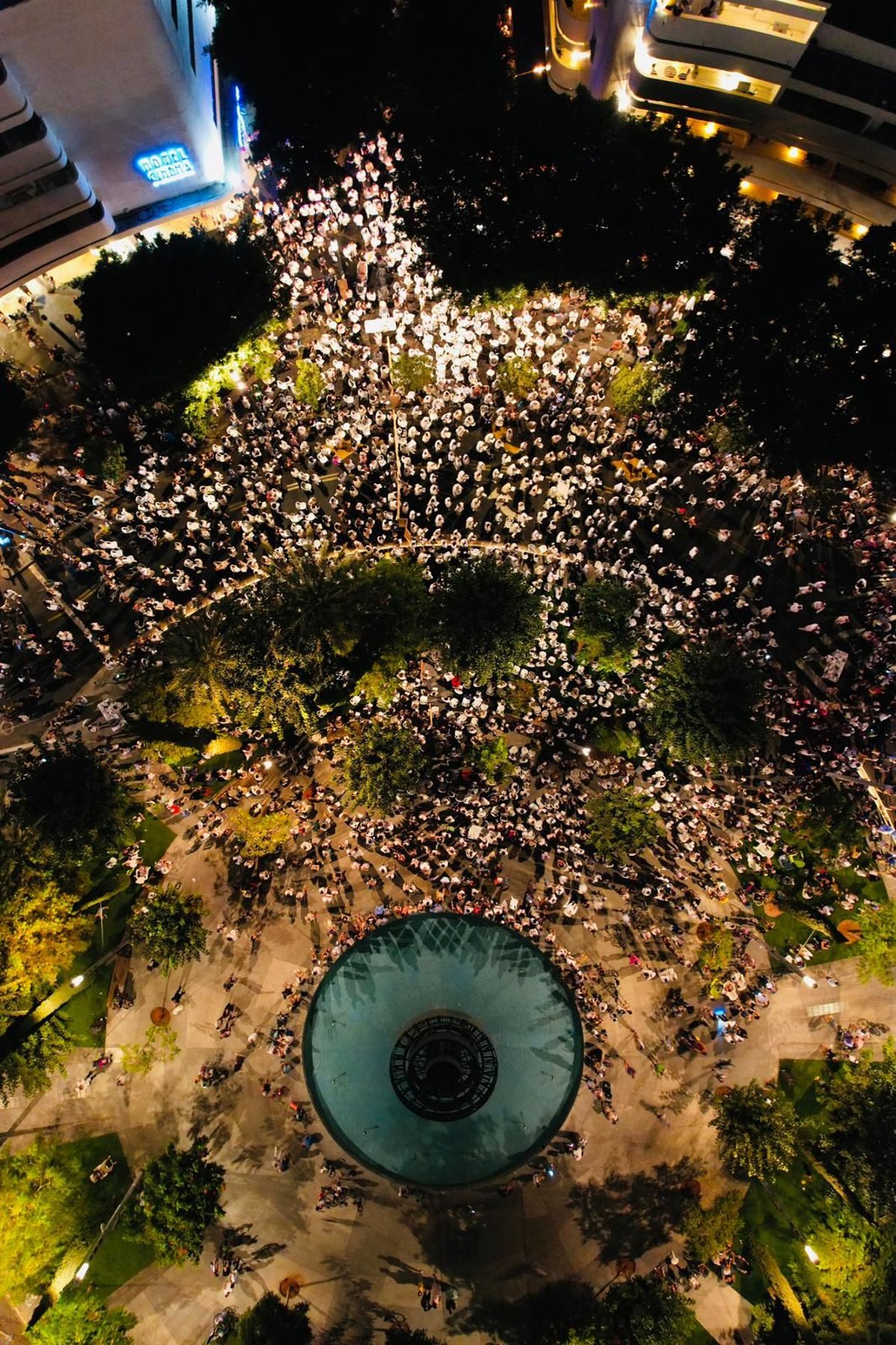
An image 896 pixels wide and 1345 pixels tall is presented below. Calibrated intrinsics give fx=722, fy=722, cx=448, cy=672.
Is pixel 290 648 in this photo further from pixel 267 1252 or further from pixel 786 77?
pixel 786 77

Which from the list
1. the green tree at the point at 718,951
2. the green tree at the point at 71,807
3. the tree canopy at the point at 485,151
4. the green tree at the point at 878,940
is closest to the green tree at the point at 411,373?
the tree canopy at the point at 485,151

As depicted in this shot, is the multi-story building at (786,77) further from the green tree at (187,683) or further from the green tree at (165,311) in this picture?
the green tree at (187,683)


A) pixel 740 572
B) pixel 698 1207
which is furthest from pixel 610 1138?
pixel 740 572

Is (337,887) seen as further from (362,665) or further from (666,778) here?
(666,778)

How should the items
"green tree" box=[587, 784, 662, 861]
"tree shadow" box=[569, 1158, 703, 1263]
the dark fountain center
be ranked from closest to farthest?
the dark fountain center
"tree shadow" box=[569, 1158, 703, 1263]
"green tree" box=[587, 784, 662, 861]

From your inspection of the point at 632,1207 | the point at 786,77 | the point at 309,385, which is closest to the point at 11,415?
the point at 309,385

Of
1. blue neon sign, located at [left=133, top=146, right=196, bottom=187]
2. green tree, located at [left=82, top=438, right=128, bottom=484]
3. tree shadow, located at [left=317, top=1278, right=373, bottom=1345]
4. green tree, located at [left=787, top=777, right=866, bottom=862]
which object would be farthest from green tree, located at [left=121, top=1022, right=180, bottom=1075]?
blue neon sign, located at [left=133, top=146, right=196, bottom=187]

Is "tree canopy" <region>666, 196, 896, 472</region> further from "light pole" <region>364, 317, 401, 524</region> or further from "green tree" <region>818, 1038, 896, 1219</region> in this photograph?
"green tree" <region>818, 1038, 896, 1219</region>
